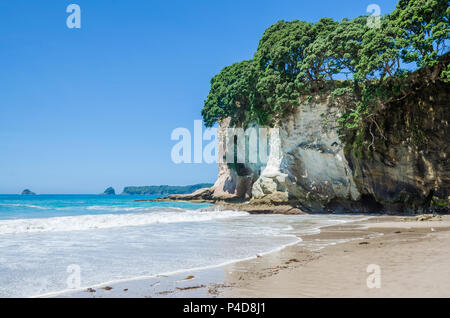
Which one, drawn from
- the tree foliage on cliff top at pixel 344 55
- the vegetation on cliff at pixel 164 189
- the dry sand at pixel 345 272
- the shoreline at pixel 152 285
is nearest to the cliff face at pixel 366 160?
the tree foliage on cliff top at pixel 344 55

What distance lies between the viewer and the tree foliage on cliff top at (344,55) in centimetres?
1542

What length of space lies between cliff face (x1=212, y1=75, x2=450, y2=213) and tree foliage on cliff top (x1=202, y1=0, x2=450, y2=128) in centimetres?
122

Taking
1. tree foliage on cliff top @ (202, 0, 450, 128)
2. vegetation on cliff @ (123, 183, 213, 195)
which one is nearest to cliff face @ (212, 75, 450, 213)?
tree foliage on cliff top @ (202, 0, 450, 128)

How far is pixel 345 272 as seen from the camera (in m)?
5.00

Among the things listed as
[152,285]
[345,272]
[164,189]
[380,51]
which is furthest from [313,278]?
[164,189]

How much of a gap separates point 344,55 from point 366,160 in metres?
5.98

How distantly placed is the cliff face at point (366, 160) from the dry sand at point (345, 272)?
12.0m

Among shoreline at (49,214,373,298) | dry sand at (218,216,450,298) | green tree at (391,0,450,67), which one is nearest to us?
dry sand at (218,216,450,298)

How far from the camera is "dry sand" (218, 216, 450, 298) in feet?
13.0

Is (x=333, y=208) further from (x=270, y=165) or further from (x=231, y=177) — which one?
(x=231, y=177)

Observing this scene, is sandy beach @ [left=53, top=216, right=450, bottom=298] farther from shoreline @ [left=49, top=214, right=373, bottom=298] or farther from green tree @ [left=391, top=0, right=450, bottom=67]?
green tree @ [left=391, top=0, right=450, bottom=67]

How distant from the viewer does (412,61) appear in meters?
15.5

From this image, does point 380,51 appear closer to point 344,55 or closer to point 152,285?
point 344,55

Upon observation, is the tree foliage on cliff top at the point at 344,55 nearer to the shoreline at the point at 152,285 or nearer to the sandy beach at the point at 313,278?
the sandy beach at the point at 313,278
